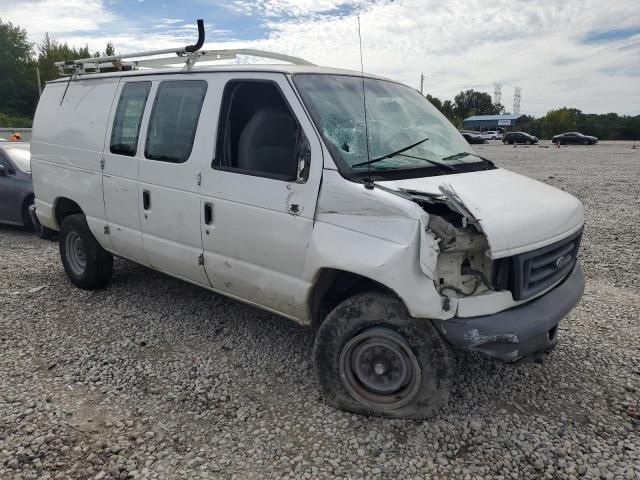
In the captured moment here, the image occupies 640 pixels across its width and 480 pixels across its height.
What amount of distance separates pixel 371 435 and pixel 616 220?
26.7ft

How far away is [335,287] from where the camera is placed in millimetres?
3457

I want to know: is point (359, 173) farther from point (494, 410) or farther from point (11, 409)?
point (11, 409)

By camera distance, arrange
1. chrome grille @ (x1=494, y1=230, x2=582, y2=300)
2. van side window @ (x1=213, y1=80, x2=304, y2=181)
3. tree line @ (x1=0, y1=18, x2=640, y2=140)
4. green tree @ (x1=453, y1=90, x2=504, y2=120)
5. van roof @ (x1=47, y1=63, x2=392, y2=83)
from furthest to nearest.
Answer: green tree @ (x1=453, y1=90, x2=504, y2=120) < tree line @ (x1=0, y1=18, x2=640, y2=140) < van roof @ (x1=47, y1=63, x2=392, y2=83) < van side window @ (x1=213, y1=80, x2=304, y2=181) < chrome grille @ (x1=494, y1=230, x2=582, y2=300)

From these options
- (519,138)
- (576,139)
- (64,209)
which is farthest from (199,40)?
(576,139)

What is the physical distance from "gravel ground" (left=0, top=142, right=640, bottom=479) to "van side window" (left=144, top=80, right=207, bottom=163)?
155 cm

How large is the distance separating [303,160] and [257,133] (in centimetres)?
57

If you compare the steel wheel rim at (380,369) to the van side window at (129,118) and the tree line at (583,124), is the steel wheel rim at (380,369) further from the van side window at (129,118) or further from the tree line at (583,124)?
the tree line at (583,124)

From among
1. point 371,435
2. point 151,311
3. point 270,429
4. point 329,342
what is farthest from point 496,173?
point 151,311

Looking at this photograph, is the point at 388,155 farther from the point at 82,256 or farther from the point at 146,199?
the point at 82,256

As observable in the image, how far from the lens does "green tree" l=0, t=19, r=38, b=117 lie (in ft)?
209

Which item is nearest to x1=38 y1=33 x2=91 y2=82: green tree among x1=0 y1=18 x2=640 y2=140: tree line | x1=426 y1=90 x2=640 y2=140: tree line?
x1=0 y1=18 x2=640 y2=140: tree line

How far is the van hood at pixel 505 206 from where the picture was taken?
9.19 feet

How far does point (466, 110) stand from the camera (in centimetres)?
10856

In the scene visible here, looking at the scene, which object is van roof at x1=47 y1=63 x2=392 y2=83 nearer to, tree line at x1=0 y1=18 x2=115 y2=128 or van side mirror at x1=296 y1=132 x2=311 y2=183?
van side mirror at x1=296 y1=132 x2=311 y2=183
